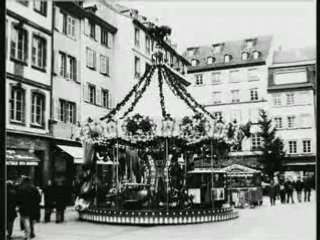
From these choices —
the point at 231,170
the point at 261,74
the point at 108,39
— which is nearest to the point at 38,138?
the point at 108,39

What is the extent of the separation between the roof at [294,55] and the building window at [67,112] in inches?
65.5

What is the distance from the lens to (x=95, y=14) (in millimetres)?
4426

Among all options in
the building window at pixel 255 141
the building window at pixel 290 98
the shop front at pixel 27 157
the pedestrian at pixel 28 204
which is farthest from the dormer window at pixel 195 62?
the pedestrian at pixel 28 204

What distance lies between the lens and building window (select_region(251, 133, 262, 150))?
480 cm

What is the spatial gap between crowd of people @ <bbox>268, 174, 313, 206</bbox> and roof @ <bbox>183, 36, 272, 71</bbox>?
101 centimetres

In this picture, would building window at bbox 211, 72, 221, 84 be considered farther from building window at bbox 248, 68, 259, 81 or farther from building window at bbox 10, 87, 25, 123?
building window at bbox 10, 87, 25, 123

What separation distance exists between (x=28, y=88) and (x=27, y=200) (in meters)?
0.89

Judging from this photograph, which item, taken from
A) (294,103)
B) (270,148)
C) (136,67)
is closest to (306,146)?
(294,103)

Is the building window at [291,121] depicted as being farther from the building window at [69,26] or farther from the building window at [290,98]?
the building window at [69,26]

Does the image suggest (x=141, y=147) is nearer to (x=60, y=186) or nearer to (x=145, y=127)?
(x=145, y=127)

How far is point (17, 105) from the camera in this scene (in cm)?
360

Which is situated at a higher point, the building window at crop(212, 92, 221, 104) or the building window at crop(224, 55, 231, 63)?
the building window at crop(224, 55, 231, 63)

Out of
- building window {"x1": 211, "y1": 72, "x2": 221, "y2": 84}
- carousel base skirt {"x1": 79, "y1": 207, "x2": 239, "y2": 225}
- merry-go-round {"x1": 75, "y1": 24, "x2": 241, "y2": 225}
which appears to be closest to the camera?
building window {"x1": 211, "y1": 72, "x2": 221, "y2": 84}

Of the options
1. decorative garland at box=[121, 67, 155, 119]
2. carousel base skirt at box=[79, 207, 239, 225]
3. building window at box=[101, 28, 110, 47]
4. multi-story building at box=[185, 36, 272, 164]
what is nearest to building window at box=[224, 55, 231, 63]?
multi-story building at box=[185, 36, 272, 164]
